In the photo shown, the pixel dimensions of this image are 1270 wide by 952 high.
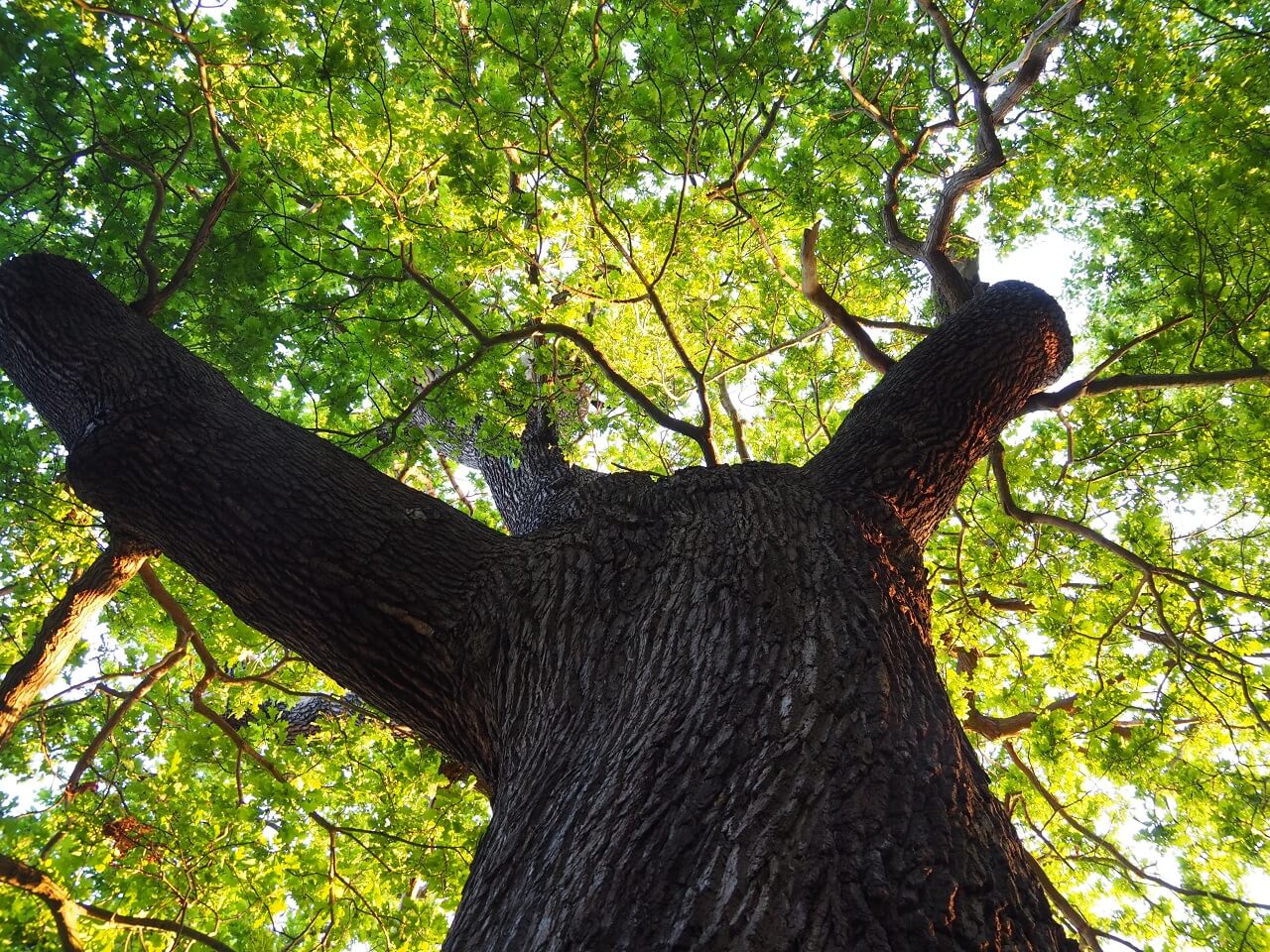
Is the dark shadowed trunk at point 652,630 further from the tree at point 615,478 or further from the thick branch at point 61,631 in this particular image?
the thick branch at point 61,631

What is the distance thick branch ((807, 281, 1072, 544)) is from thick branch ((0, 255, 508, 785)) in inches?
64.6

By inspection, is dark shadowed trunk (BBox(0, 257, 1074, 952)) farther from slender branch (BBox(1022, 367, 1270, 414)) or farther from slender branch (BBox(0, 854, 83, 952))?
slender branch (BBox(0, 854, 83, 952))

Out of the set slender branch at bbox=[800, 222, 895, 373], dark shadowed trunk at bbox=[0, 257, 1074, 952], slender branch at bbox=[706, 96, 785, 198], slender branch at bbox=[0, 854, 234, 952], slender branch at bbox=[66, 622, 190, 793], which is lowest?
slender branch at bbox=[0, 854, 234, 952]

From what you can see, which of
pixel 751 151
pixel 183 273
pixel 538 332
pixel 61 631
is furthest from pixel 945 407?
pixel 61 631

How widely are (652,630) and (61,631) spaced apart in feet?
11.1

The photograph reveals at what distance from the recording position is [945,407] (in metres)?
3.16

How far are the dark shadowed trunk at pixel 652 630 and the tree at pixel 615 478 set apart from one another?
0.01 meters

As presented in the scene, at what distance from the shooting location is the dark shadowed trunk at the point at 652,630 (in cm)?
133

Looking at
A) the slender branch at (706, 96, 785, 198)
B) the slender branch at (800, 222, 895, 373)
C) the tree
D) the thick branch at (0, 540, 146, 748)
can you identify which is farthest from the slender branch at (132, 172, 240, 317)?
the slender branch at (800, 222, 895, 373)

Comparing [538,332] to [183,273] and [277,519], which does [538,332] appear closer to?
[183,273]

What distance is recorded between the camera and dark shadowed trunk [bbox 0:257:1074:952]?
4.36ft

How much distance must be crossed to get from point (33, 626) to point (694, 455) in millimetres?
5770

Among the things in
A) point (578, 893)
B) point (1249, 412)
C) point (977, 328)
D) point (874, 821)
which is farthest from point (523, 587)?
point (1249, 412)

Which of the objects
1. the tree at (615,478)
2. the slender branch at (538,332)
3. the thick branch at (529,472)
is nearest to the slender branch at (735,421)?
the tree at (615,478)
